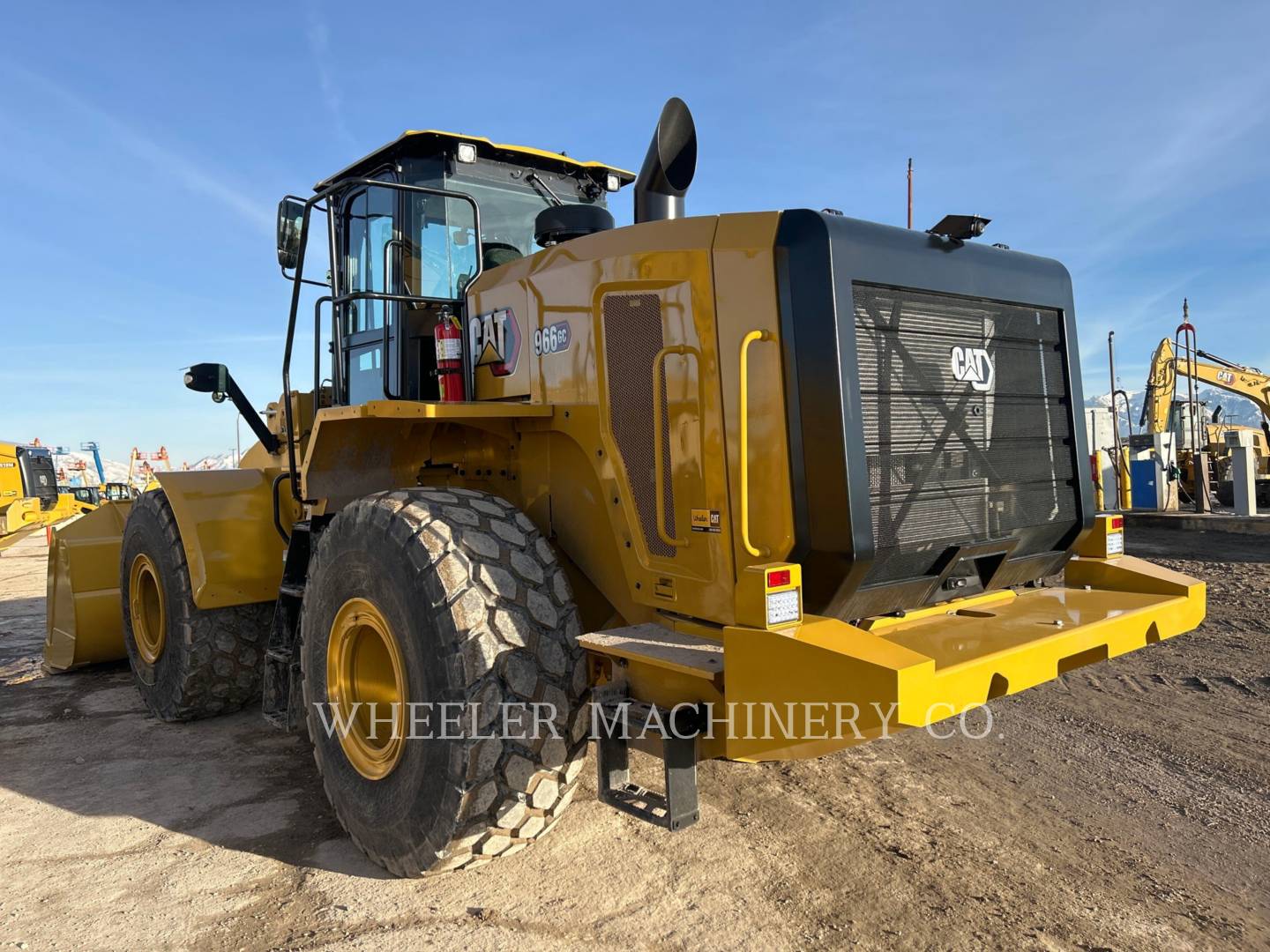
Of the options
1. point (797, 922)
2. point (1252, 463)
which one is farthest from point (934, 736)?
point (1252, 463)

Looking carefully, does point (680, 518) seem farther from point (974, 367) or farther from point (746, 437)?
point (974, 367)

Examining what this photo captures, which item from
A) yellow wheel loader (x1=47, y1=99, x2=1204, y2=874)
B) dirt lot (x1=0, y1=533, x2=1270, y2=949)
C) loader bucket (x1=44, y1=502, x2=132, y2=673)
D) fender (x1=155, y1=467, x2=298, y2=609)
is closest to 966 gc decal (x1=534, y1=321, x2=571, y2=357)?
yellow wheel loader (x1=47, y1=99, x2=1204, y2=874)

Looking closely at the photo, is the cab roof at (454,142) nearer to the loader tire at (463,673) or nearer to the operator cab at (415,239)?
the operator cab at (415,239)

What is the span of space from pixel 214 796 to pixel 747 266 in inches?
132

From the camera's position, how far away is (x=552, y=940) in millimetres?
2803

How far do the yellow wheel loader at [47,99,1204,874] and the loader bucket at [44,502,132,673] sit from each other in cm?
315

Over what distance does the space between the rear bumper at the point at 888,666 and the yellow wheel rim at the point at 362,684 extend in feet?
4.88

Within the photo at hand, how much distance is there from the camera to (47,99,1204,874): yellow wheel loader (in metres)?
2.75

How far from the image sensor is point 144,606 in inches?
230

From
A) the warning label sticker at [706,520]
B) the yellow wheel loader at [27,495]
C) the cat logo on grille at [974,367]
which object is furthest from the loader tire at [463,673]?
the yellow wheel loader at [27,495]

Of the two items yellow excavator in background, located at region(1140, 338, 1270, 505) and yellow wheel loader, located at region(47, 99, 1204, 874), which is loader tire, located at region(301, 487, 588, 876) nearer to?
yellow wheel loader, located at region(47, 99, 1204, 874)

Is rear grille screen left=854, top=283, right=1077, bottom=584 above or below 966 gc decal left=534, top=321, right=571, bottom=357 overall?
below

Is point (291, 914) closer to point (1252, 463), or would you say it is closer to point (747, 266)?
point (747, 266)

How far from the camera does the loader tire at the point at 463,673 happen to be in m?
2.94
